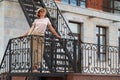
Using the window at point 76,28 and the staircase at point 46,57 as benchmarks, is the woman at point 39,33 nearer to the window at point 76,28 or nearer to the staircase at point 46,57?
the staircase at point 46,57

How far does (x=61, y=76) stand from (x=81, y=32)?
8181mm

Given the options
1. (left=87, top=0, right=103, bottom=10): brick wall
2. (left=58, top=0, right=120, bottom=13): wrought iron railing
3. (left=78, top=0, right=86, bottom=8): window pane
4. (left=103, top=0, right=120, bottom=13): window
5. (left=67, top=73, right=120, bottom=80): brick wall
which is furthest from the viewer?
(left=103, top=0, right=120, bottom=13): window

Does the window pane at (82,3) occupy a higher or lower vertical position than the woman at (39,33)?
higher

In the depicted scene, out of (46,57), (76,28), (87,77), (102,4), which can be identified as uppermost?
(102,4)

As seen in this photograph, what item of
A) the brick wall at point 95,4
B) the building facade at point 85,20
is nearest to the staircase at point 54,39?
the building facade at point 85,20

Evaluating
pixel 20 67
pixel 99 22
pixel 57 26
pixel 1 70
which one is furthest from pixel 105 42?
pixel 20 67

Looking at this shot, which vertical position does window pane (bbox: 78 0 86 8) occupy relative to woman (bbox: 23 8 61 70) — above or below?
above

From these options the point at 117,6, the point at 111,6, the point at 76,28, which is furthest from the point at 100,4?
the point at 76,28

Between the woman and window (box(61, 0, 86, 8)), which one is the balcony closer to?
window (box(61, 0, 86, 8))

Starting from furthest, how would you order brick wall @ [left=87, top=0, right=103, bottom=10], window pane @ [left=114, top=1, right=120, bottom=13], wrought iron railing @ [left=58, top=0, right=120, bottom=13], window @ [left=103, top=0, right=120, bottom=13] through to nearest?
window pane @ [left=114, top=1, right=120, bottom=13] → window @ [left=103, top=0, right=120, bottom=13] → brick wall @ [left=87, top=0, right=103, bottom=10] → wrought iron railing @ [left=58, top=0, right=120, bottom=13]

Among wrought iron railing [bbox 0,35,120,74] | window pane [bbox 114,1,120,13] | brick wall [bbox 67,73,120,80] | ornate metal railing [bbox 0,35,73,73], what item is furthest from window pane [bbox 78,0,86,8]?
brick wall [bbox 67,73,120,80]

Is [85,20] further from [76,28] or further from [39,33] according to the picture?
[39,33]

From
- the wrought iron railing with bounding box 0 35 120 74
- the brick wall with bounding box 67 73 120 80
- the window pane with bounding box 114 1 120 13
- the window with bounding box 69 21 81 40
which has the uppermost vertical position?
the window pane with bounding box 114 1 120 13

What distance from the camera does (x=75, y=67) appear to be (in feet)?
46.6
